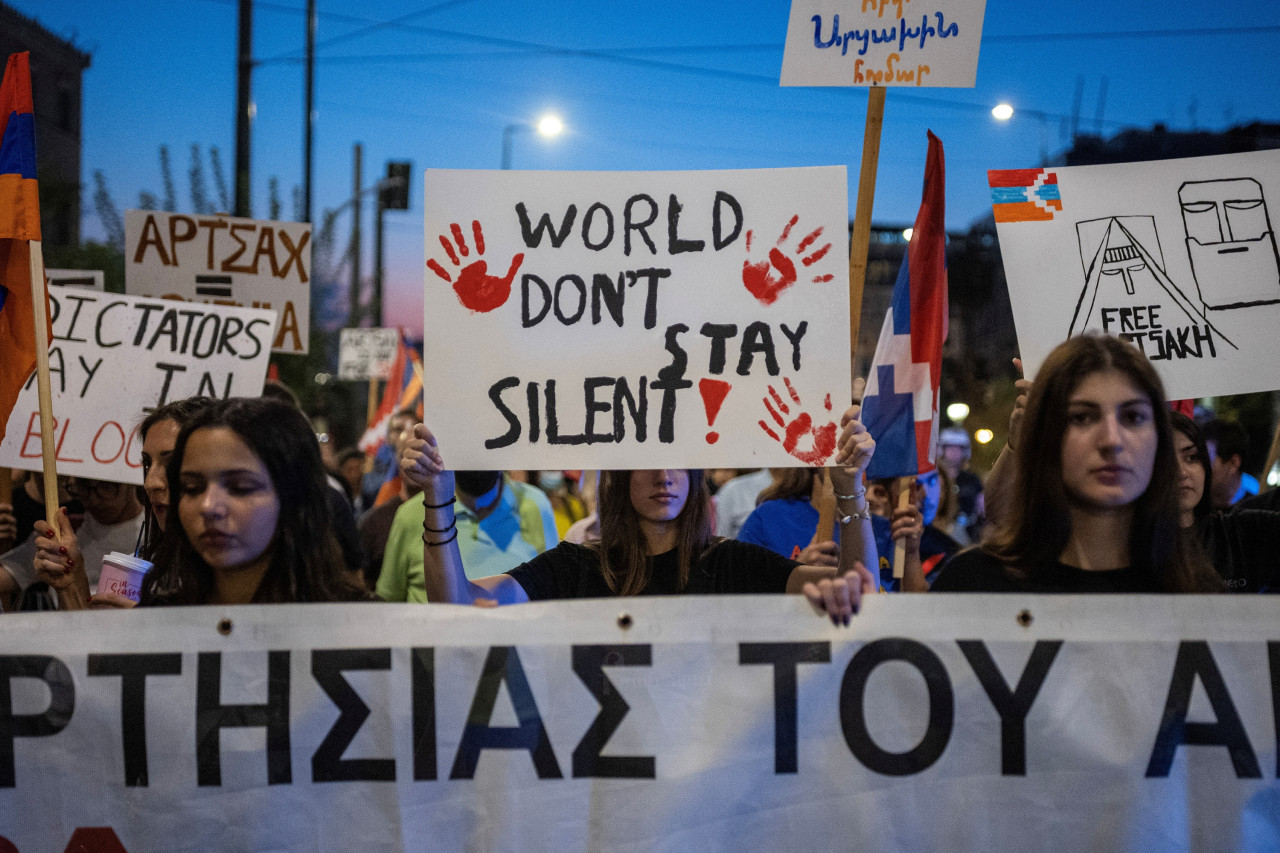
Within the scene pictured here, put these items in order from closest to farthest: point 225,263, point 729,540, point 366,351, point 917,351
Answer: point 729,540, point 917,351, point 225,263, point 366,351

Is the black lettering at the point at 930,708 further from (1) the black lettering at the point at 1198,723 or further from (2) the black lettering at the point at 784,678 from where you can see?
(1) the black lettering at the point at 1198,723

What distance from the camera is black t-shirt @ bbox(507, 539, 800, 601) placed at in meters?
2.76

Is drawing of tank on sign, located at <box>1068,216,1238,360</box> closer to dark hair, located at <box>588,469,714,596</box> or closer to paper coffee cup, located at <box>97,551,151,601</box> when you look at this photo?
dark hair, located at <box>588,469,714,596</box>

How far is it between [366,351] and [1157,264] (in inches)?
421

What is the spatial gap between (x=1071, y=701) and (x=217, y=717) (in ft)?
5.47

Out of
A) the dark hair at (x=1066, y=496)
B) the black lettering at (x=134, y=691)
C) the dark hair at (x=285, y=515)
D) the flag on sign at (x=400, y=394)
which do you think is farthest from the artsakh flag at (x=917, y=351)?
the flag on sign at (x=400, y=394)

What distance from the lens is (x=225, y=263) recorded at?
223 inches

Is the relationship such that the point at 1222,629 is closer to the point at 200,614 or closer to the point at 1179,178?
the point at 1179,178

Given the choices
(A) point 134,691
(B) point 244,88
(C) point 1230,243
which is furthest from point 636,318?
(B) point 244,88

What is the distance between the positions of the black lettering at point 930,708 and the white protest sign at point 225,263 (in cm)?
425

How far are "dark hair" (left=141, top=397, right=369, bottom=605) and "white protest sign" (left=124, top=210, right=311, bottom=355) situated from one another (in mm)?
3427

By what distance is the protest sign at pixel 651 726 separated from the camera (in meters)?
2.09

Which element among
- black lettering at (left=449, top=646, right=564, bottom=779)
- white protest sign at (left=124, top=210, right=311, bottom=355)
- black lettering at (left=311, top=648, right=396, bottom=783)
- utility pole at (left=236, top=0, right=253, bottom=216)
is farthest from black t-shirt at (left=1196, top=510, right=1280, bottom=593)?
utility pole at (left=236, top=0, right=253, bottom=216)

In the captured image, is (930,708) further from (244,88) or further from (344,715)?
(244,88)
